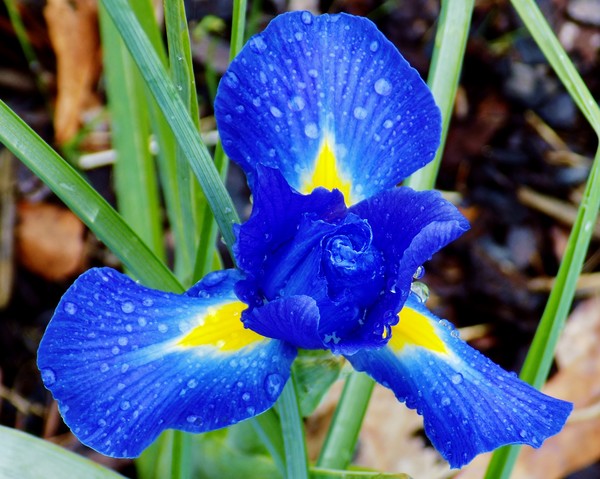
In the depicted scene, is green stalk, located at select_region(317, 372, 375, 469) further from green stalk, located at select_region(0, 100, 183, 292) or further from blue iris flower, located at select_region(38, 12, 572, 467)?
green stalk, located at select_region(0, 100, 183, 292)

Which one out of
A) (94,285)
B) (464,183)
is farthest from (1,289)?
(464,183)

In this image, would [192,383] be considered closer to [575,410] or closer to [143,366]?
[143,366]

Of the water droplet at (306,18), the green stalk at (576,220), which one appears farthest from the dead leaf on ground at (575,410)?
the water droplet at (306,18)

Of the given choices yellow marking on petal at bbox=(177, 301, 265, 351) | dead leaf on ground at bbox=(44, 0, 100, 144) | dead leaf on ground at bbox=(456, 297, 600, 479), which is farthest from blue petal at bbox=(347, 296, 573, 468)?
dead leaf on ground at bbox=(44, 0, 100, 144)

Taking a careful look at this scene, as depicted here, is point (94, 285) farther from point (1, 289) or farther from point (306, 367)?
point (1, 289)

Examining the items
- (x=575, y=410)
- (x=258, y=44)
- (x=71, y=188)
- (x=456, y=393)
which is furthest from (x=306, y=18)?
(x=575, y=410)

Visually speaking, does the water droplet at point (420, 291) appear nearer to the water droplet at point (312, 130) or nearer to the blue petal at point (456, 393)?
the blue petal at point (456, 393)

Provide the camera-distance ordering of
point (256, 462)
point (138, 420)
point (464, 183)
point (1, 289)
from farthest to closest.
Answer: point (464, 183)
point (1, 289)
point (256, 462)
point (138, 420)
